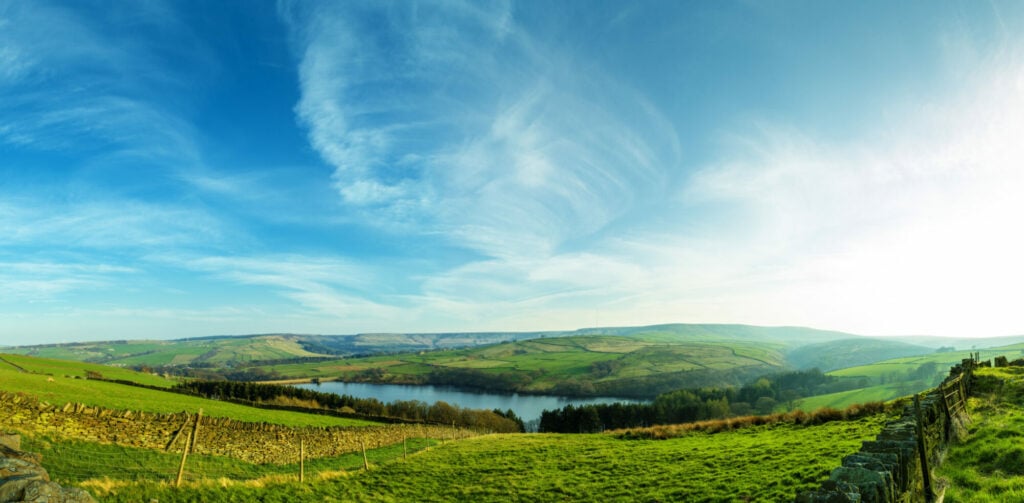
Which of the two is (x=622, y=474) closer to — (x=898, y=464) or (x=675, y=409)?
(x=898, y=464)

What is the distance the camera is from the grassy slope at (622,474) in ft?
42.5

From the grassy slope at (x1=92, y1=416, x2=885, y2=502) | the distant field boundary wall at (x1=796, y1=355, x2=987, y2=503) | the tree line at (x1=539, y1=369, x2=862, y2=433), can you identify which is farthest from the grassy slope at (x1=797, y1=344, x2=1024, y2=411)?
the distant field boundary wall at (x1=796, y1=355, x2=987, y2=503)

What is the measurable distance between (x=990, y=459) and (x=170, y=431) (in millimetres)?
31465

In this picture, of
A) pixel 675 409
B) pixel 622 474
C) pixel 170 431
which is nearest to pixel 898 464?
pixel 622 474

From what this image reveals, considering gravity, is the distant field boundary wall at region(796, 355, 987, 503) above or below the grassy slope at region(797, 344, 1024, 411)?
above

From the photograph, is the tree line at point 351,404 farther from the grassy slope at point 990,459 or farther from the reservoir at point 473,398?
the grassy slope at point 990,459

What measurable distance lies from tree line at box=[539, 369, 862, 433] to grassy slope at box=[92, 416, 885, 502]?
236 ft

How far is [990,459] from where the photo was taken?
10.8 meters

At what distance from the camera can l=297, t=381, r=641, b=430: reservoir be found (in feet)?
→ 464

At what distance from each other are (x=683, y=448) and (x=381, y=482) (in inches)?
577

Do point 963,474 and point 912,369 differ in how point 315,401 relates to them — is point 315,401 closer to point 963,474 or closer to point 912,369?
point 963,474

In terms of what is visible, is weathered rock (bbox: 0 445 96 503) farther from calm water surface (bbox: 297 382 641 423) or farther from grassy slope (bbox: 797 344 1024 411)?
calm water surface (bbox: 297 382 641 423)

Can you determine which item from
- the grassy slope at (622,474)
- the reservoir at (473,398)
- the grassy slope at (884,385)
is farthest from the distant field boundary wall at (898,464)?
the reservoir at (473,398)

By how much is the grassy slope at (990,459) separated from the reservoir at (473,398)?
115018 mm
